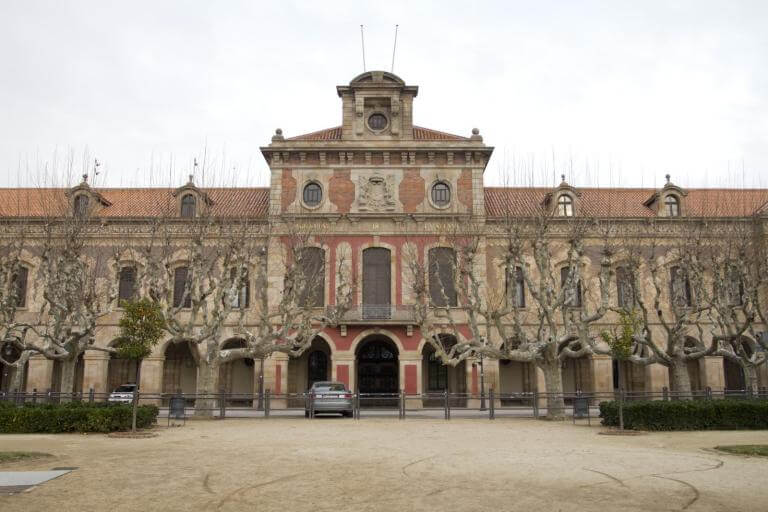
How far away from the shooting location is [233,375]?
3453 cm

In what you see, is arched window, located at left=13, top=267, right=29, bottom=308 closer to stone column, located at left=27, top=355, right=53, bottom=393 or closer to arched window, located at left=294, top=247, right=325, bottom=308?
stone column, located at left=27, top=355, right=53, bottom=393

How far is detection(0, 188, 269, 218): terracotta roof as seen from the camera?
35375 millimetres

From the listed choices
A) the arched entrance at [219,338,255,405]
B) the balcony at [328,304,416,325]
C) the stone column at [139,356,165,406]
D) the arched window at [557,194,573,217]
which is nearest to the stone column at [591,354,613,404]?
the arched window at [557,194,573,217]

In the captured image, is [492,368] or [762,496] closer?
[762,496]

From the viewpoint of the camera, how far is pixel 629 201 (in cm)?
3759

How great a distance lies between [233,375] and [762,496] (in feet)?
94.3

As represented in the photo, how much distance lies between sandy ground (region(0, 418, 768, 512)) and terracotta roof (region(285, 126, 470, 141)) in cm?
2011

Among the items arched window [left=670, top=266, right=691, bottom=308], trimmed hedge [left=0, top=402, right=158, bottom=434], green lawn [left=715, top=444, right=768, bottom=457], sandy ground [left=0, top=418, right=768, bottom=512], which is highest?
arched window [left=670, top=266, right=691, bottom=308]

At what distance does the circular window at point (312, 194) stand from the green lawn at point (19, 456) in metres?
22.2

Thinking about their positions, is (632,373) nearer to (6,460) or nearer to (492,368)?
(492,368)

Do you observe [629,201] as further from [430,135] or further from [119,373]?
[119,373]

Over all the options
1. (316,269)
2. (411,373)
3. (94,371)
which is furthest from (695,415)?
(94,371)

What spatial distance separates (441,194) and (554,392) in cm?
1348

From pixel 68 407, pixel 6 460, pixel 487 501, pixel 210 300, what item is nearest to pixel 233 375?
pixel 210 300
